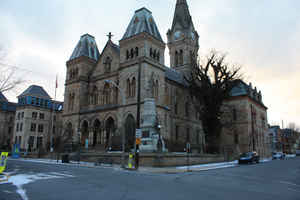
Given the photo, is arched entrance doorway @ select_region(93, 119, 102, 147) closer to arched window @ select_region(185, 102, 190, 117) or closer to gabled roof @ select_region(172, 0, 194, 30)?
arched window @ select_region(185, 102, 190, 117)

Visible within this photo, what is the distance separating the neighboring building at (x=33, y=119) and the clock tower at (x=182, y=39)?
3363 centimetres

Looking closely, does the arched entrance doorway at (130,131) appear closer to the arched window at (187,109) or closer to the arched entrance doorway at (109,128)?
the arched entrance doorway at (109,128)

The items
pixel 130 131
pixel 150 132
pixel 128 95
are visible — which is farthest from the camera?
pixel 128 95

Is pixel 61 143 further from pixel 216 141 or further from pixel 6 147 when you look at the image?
pixel 6 147

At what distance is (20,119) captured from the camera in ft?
214

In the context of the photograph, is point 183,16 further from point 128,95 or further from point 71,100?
point 71,100

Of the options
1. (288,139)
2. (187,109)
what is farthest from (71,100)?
(288,139)

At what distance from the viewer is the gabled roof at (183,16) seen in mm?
62653

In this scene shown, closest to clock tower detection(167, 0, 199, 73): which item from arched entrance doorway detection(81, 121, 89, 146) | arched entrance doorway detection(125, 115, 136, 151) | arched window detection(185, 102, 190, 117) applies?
arched window detection(185, 102, 190, 117)

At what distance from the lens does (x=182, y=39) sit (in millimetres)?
61688

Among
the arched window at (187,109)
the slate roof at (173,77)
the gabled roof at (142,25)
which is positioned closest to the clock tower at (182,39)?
the slate roof at (173,77)

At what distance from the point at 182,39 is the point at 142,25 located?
81.8 feet

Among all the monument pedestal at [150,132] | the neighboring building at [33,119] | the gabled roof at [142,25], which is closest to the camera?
the monument pedestal at [150,132]

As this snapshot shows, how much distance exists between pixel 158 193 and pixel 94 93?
37.0 m
